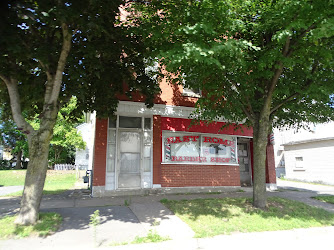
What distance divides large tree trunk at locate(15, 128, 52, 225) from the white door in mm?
4089

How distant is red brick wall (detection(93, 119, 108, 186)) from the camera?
338 inches

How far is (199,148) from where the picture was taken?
34.6 ft

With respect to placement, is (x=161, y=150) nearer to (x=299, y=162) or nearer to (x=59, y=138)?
(x=299, y=162)

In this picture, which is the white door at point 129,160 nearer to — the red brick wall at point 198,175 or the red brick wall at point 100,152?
the red brick wall at point 100,152

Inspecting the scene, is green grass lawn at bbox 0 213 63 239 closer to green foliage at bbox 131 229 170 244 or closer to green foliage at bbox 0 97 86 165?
green foliage at bbox 131 229 170 244

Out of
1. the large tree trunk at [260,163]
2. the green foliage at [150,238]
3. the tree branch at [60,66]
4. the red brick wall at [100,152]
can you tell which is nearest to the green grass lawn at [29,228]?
the green foliage at [150,238]

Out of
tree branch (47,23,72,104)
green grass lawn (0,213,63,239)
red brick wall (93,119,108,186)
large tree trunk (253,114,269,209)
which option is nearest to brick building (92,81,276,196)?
red brick wall (93,119,108,186)

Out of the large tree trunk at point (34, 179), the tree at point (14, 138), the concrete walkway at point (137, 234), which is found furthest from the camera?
the tree at point (14, 138)

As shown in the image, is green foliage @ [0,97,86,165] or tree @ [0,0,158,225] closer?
tree @ [0,0,158,225]

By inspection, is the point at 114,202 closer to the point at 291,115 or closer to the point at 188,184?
the point at 188,184

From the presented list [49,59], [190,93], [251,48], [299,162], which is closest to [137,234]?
[49,59]

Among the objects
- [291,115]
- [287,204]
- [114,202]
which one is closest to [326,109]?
[291,115]

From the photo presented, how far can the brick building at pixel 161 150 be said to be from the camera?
353 inches

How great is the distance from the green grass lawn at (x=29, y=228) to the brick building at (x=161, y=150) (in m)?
3.31
